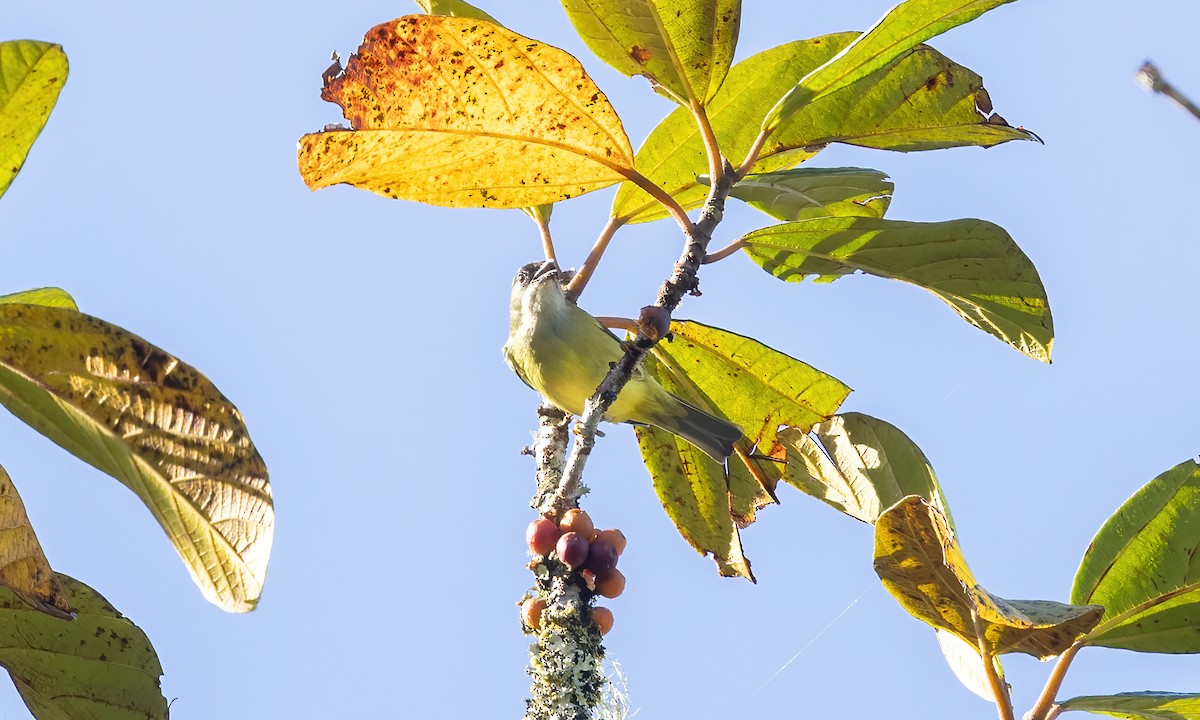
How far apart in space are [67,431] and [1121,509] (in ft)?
5.85

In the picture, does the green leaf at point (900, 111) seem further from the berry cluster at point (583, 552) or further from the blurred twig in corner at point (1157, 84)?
the blurred twig in corner at point (1157, 84)

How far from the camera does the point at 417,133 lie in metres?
2.20

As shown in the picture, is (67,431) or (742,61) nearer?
(67,431)

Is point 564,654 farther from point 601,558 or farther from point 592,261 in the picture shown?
point 592,261

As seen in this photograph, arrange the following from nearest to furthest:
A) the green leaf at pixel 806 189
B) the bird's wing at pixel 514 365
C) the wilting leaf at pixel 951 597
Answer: the wilting leaf at pixel 951 597 → the green leaf at pixel 806 189 → the bird's wing at pixel 514 365

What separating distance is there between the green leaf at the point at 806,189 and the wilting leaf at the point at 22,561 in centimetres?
139

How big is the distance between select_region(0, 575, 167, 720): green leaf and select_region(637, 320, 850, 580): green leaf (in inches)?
46.5

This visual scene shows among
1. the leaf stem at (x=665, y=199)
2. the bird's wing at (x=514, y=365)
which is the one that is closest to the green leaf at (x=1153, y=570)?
the leaf stem at (x=665, y=199)

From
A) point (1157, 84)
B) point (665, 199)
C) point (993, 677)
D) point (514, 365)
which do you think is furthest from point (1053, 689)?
point (514, 365)

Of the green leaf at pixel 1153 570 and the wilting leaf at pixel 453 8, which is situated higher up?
the wilting leaf at pixel 453 8

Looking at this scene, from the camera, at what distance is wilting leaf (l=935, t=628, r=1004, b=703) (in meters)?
2.01

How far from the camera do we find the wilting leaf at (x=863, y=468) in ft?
7.33

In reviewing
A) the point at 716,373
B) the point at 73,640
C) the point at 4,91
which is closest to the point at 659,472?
the point at 716,373

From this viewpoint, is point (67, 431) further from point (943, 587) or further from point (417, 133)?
point (943, 587)
